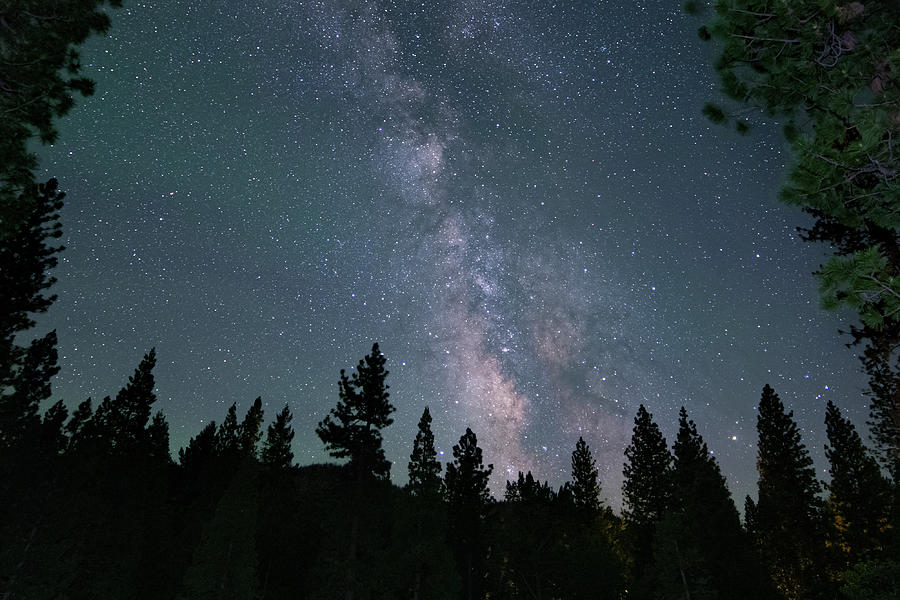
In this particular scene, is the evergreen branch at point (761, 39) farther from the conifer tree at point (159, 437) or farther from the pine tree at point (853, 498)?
the conifer tree at point (159, 437)

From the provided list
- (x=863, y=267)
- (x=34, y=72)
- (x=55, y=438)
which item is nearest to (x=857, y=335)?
(x=863, y=267)

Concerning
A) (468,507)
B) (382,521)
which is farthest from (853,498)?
(382,521)

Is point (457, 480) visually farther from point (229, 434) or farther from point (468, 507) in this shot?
point (229, 434)

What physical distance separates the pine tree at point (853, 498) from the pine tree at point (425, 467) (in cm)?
2875

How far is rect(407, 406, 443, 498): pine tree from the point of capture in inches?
1204

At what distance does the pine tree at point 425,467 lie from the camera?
3059 centimetres

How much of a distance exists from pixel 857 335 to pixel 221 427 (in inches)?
2541

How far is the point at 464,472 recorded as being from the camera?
43.3 meters

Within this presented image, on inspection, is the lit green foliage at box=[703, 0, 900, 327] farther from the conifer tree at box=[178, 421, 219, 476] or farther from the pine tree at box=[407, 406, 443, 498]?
the conifer tree at box=[178, 421, 219, 476]

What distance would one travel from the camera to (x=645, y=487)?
4550 centimetres

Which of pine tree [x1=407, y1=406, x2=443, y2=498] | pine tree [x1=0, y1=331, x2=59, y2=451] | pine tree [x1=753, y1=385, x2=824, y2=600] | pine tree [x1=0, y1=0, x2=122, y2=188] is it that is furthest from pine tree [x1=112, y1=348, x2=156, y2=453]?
pine tree [x1=753, y1=385, x2=824, y2=600]

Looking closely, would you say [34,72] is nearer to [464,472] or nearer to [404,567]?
[404,567]

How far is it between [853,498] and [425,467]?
111 feet

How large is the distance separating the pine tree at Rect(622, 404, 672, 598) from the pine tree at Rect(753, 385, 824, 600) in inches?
346
